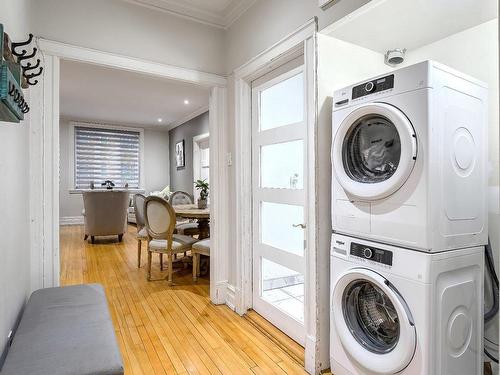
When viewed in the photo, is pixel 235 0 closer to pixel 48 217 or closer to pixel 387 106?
pixel 387 106

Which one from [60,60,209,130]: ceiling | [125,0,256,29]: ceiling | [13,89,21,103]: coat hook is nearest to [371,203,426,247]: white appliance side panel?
[13,89,21,103]: coat hook

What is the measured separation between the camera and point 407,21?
173 cm

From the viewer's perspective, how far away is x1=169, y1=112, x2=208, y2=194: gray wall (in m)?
6.66

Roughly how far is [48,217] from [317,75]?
2.02 m

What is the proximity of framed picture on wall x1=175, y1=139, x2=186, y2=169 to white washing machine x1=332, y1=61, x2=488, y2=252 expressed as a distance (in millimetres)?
6258

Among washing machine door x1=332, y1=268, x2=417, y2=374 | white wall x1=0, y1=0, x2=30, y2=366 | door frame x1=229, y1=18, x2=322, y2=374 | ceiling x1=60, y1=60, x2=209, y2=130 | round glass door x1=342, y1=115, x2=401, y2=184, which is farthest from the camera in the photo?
ceiling x1=60, y1=60, x2=209, y2=130

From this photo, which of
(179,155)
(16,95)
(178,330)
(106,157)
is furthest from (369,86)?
(106,157)

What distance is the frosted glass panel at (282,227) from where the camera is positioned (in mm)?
2223

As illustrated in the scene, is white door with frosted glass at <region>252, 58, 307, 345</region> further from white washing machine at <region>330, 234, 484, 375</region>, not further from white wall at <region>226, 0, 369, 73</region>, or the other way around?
white washing machine at <region>330, 234, 484, 375</region>

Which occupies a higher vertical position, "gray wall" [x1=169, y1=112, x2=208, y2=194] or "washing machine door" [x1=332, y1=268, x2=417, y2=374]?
"gray wall" [x1=169, y1=112, x2=208, y2=194]

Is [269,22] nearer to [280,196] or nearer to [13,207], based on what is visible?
[280,196]

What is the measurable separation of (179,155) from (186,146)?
A: 0.47 meters

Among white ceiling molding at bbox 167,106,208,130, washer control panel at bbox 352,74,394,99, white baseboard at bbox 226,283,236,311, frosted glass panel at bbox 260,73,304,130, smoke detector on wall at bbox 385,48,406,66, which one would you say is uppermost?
white ceiling molding at bbox 167,106,208,130

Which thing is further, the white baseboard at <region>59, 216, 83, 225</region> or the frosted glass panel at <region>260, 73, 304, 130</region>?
the white baseboard at <region>59, 216, 83, 225</region>
